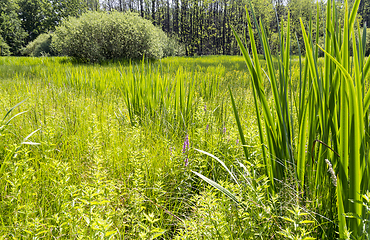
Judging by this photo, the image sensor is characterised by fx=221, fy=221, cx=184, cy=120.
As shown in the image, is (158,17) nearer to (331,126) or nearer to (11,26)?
(11,26)

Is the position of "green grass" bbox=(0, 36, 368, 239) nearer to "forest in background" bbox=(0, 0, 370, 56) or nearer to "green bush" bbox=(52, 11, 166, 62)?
"green bush" bbox=(52, 11, 166, 62)

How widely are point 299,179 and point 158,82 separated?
5.90 ft

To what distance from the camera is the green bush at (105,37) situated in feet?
33.4

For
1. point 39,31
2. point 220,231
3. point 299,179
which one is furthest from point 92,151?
point 39,31

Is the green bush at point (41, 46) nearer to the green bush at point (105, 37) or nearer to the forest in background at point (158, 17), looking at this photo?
the forest in background at point (158, 17)

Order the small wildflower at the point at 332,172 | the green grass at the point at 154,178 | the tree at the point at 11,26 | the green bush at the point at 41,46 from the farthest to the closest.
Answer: the tree at the point at 11,26 < the green bush at the point at 41,46 < the green grass at the point at 154,178 < the small wildflower at the point at 332,172

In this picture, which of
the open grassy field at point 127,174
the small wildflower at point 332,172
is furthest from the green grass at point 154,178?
the small wildflower at point 332,172

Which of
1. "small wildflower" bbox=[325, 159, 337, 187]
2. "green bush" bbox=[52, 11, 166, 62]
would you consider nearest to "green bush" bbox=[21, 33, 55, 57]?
"green bush" bbox=[52, 11, 166, 62]

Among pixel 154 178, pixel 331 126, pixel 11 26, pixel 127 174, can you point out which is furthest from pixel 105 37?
pixel 11 26

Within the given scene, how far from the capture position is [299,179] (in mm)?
883

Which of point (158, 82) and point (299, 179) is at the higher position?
point (158, 82)

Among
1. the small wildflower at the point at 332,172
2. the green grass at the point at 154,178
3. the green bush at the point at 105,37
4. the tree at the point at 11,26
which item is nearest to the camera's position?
the small wildflower at the point at 332,172

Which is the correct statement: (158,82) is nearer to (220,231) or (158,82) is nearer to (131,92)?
(131,92)

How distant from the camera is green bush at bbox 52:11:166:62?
33.4 feet
